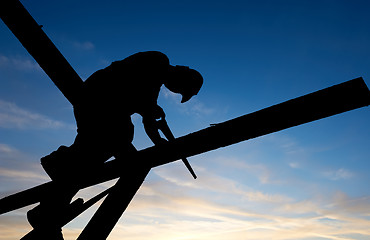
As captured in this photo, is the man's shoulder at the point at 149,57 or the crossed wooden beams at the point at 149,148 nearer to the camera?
the crossed wooden beams at the point at 149,148

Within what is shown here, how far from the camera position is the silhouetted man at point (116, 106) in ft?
8.30

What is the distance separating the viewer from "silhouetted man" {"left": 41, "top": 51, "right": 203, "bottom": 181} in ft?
8.30

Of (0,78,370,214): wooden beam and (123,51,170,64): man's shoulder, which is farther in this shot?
(123,51,170,64): man's shoulder

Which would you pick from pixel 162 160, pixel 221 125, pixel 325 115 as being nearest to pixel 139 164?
pixel 162 160

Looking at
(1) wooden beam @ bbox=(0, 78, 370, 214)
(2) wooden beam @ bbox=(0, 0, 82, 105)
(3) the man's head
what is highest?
(3) the man's head

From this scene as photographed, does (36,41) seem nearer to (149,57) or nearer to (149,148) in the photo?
(149,57)

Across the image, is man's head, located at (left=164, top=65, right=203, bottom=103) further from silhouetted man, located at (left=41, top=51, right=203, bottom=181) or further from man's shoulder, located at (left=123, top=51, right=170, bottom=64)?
man's shoulder, located at (left=123, top=51, right=170, bottom=64)

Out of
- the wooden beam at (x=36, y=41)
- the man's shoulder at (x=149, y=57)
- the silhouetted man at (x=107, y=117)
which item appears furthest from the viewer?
the man's shoulder at (x=149, y=57)

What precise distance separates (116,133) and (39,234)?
42.1 inches

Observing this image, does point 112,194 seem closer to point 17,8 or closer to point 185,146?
point 185,146

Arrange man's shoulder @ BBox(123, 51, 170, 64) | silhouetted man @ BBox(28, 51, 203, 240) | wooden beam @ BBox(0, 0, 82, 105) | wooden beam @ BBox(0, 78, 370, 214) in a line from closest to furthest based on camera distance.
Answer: wooden beam @ BBox(0, 78, 370, 214), wooden beam @ BBox(0, 0, 82, 105), silhouetted man @ BBox(28, 51, 203, 240), man's shoulder @ BBox(123, 51, 170, 64)

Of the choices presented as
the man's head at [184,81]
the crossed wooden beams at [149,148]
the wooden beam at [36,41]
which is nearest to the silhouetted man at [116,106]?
the man's head at [184,81]

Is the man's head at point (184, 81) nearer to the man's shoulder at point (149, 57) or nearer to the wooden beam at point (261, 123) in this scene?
the man's shoulder at point (149, 57)

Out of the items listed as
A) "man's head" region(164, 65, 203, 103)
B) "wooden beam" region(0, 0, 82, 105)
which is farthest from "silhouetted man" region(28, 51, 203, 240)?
"wooden beam" region(0, 0, 82, 105)
